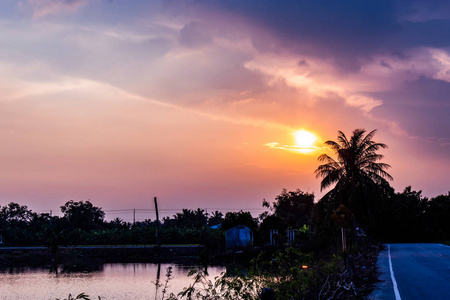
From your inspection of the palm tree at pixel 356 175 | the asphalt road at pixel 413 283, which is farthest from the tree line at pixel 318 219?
the asphalt road at pixel 413 283

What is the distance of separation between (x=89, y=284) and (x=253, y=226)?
1391 inches

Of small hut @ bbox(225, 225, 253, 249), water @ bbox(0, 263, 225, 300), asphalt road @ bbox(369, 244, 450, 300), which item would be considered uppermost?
small hut @ bbox(225, 225, 253, 249)

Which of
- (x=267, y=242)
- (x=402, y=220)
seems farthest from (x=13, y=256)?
(x=402, y=220)

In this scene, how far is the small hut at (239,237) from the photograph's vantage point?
6306 centimetres

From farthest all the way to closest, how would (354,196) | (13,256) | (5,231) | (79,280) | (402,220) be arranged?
1. (402,220)
2. (5,231)
3. (13,256)
4. (354,196)
5. (79,280)

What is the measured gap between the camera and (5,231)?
76.6m

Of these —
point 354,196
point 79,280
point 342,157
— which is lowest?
point 79,280

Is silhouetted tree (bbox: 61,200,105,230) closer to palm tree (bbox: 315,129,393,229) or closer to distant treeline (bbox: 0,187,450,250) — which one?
distant treeline (bbox: 0,187,450,250)

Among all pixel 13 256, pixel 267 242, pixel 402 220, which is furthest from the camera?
pixel 402 220

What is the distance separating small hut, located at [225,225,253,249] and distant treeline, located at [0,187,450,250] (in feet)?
4.96

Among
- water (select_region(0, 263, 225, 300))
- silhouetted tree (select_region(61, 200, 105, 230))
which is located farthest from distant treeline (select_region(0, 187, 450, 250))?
water (select_region(0, 263, 225, 300))

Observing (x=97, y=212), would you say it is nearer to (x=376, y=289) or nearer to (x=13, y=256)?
(x=13, y=256)

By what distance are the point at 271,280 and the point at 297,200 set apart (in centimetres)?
9269

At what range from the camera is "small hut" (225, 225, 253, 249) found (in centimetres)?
6306
